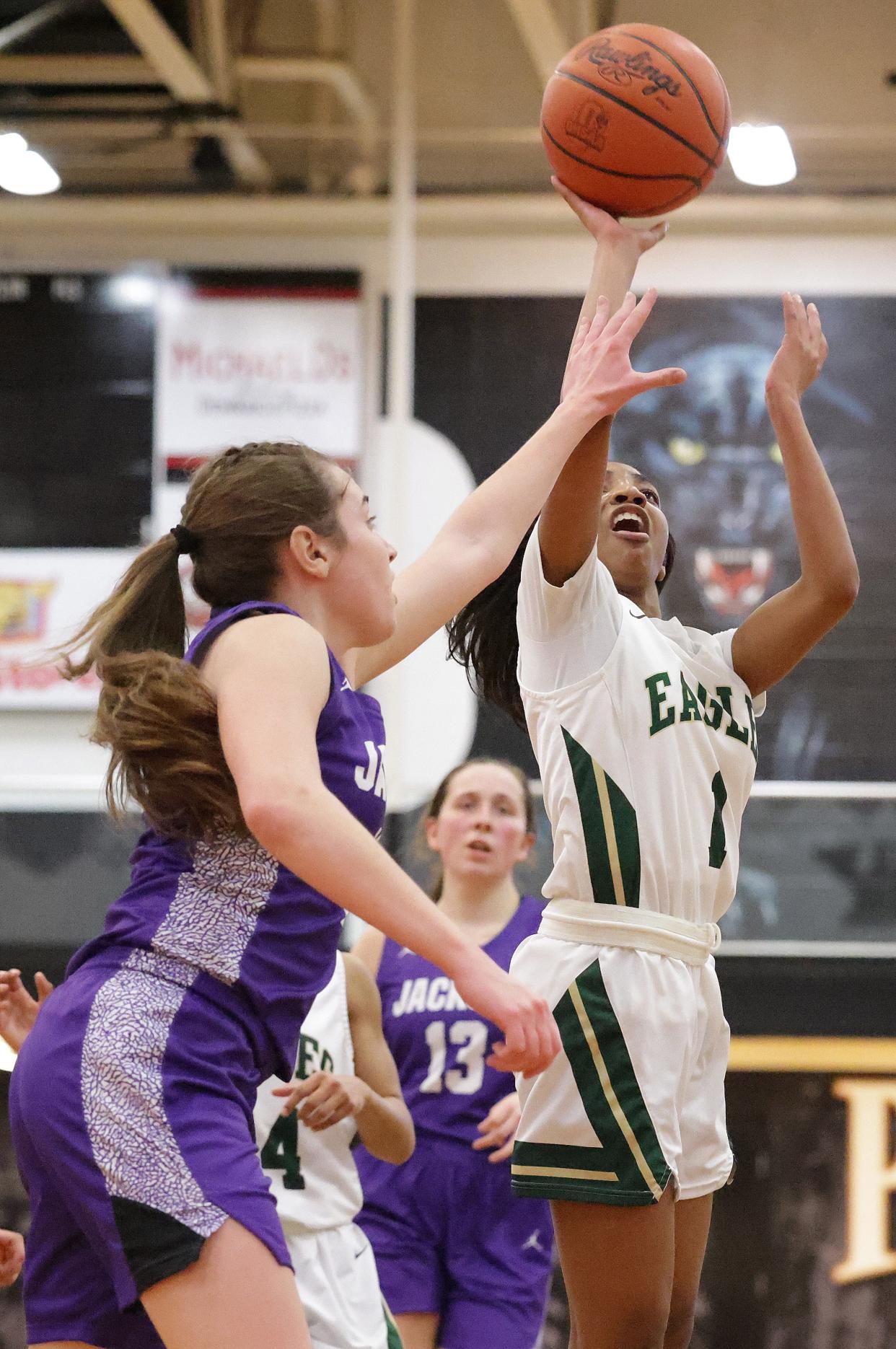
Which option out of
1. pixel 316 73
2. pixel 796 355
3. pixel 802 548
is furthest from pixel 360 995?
pixel 316 73

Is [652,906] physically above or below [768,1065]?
above

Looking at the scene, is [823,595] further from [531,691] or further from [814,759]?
[814,759]

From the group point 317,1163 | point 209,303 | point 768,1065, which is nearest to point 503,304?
point 209,303

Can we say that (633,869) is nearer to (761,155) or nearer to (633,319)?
(633,319)

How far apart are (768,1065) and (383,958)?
77.3 inches

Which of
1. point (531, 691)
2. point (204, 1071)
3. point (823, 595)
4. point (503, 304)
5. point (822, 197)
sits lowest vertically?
point (204, 1071)

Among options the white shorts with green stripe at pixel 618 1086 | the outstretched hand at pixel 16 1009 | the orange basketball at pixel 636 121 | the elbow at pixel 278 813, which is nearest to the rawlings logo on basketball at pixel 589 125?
the orange basketball at pixel 636 121

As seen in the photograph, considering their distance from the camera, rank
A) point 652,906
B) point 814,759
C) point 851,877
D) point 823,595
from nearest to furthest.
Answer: point 652,906 → point 823,595 → point 851,877 → point 814,759

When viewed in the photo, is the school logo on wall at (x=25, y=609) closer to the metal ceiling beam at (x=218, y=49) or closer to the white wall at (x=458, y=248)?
the white wall at (x=458, y=248)

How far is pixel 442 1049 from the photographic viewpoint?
4223mm

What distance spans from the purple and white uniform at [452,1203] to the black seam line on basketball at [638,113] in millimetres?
2027

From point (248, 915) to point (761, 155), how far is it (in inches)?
223

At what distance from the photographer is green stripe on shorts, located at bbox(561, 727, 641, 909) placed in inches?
98.5

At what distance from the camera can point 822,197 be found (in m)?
7.33
